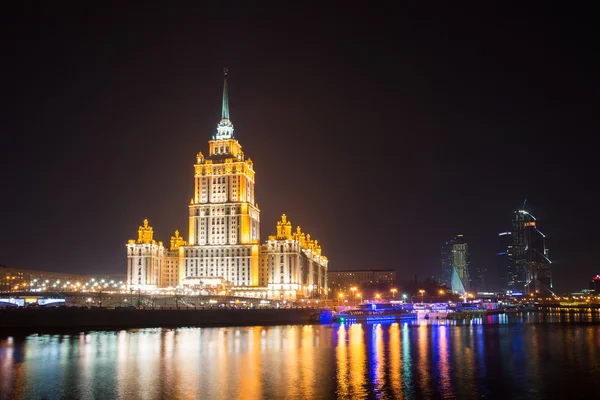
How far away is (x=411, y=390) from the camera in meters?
38.6

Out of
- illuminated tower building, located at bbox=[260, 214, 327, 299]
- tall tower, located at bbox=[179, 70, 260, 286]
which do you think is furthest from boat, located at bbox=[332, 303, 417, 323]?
tall tower, located at bbox=[179, 70, 260, 286]

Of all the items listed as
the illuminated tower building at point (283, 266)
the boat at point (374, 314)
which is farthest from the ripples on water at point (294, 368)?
the illuminated tower building at point (283, 266)

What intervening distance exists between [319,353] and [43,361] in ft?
78.1

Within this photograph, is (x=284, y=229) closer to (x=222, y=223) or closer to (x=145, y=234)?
(x=222, y=223)

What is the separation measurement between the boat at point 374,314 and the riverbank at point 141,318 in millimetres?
8082

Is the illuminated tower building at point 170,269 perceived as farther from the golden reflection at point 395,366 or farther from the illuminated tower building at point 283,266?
the golden reflection at point 395,366

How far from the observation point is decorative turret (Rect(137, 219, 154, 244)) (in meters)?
161

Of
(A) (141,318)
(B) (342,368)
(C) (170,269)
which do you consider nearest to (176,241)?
(C) (170,269)

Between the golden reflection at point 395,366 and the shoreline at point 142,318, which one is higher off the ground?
the shoreline at point 142,318

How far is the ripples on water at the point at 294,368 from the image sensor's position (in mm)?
38219

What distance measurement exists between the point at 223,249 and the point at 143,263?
20.8 metres

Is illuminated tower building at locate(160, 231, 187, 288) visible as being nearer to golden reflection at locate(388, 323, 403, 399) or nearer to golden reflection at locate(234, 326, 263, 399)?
golden reflection at locate(388, 323, 403, 399)

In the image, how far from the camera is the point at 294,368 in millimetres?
47938

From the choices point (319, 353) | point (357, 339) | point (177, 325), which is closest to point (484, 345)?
point (357, 339)
